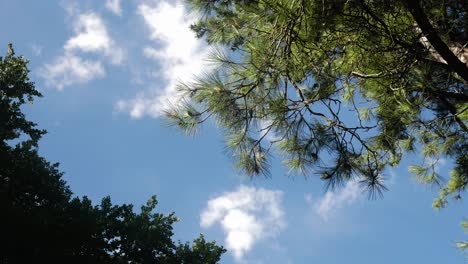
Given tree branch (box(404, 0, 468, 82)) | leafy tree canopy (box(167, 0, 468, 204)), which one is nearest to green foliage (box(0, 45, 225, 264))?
leafy tree canopy (box(167, 0, 468, 204))

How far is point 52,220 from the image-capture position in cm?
962

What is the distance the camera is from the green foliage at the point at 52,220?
31.2ft

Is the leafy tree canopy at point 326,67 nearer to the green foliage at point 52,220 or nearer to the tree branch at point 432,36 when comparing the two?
the tree branch at point 432,36

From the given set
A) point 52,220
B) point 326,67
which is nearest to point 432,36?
point 326,67

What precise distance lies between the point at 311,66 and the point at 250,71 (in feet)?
2.39

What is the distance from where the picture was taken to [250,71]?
4250 mm

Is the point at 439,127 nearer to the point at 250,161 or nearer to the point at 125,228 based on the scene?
the point at 250,161

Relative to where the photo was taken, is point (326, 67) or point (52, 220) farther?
point (52, 220)

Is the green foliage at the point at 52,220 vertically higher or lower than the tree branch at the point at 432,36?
higher

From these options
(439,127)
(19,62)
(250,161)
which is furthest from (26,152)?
(439,127)

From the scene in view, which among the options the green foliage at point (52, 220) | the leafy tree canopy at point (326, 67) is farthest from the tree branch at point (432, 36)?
the green foliage at point (52, 220)

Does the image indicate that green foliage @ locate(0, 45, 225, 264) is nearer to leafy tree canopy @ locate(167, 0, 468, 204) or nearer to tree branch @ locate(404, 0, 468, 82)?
leafy tree canopy @ locate(167, 0, 468, 204)

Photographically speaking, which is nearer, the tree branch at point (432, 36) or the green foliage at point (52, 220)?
the tree branch at point (432, 36)

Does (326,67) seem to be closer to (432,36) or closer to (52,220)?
(432,36)
